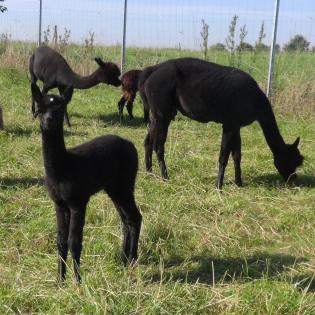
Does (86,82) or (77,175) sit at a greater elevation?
(86,82)

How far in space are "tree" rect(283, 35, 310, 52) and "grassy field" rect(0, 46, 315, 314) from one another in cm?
403

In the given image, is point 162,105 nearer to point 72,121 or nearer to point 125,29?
point 72,121

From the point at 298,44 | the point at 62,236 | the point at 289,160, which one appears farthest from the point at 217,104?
the point at 298,44

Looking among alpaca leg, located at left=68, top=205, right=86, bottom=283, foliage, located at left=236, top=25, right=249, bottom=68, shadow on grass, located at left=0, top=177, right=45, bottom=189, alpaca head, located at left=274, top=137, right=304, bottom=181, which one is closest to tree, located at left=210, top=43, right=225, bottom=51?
foliage, located at left=236, top=25, right=249, bottom=68

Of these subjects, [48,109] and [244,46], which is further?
[244,46]

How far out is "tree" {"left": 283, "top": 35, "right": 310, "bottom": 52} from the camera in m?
12.2

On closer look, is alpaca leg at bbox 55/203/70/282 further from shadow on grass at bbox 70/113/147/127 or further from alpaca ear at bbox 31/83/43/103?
shadow on grass at bbox 70/113/147/127

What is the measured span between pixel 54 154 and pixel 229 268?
173 centimetres

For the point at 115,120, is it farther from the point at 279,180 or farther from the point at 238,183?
the point at 279,180

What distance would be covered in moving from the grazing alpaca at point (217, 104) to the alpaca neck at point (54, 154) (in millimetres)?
3103

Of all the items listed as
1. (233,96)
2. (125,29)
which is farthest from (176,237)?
(125,29)

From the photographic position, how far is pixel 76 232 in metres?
3.78

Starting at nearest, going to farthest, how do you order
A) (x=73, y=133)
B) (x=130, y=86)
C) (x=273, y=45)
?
(x=73, y=133), (x=130, y=86), (x=273, y=45)

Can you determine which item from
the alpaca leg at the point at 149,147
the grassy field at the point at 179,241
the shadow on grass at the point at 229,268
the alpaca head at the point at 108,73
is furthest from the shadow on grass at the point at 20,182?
the alpaca head at the point at 108,73
